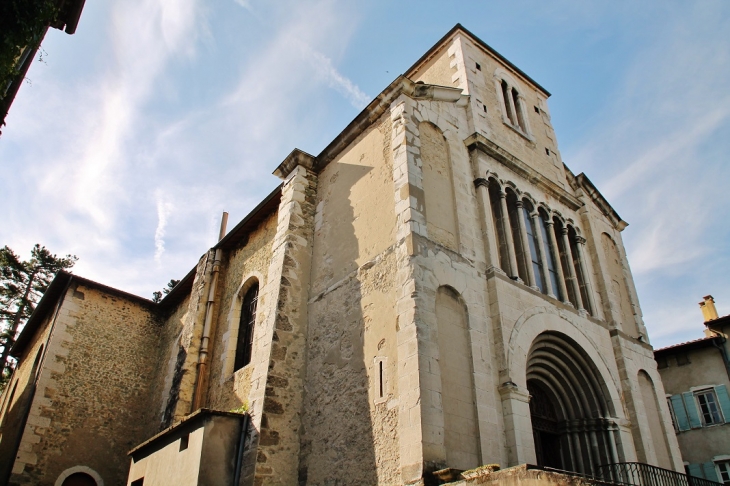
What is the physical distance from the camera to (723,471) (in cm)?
1511

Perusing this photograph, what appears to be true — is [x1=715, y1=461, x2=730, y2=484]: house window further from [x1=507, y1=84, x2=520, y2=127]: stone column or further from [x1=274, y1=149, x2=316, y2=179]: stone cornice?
[x1=274, y1=149, x2=316, y2=179]: stone cornice

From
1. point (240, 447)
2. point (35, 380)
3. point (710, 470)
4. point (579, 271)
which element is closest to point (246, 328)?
point (240, 447)

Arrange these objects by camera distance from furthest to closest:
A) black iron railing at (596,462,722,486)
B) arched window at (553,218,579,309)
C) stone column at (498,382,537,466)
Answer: arched window at (553,218,579,309) → black iron railing at (596,462,722,486) → stone column at (498,382,537,466)

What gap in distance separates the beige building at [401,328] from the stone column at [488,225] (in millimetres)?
42

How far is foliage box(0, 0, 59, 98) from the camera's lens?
5.87 m

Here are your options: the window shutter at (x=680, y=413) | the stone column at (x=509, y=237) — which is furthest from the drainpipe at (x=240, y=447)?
the window shutter at (x=680, y=413)

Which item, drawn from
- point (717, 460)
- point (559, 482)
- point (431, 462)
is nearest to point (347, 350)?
point (431, 462)

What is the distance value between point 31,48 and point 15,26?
3.37 feet

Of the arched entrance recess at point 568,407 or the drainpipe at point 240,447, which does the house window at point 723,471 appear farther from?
the drainpipe at point 240,447

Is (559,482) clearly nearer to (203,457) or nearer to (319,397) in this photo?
(319,397)

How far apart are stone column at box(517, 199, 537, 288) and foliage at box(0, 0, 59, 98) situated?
8358mm

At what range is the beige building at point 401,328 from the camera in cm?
776

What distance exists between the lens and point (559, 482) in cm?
501

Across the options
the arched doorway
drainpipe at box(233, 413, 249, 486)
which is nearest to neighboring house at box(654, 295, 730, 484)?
drainpipe at box(233, 413, 249, 486)
